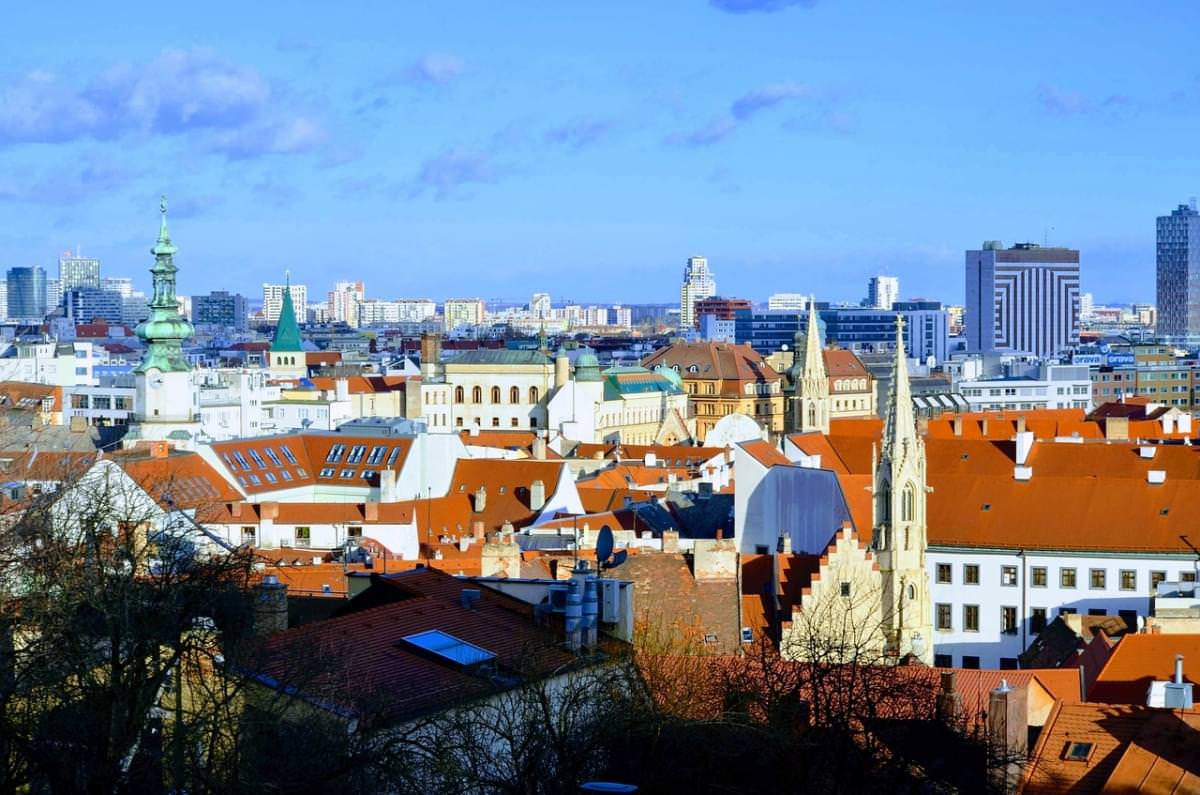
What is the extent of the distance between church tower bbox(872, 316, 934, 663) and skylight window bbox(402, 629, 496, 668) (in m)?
22.8

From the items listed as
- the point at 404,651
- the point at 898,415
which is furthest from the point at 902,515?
the point at 404,651

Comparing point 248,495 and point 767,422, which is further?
point 767,422

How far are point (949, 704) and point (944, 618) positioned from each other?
1081 inches

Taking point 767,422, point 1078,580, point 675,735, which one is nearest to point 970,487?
point 1078,580

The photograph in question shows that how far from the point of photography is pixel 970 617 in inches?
2303

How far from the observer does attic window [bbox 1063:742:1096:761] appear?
29.8 metres

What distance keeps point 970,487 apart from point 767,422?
101272 millimetres

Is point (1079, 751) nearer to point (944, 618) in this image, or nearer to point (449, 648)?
point (449, 648)

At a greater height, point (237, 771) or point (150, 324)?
point (150, 324)

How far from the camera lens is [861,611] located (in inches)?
1818

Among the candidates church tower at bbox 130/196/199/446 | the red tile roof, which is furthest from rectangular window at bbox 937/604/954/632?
church tower at bbox 130/196/199/446

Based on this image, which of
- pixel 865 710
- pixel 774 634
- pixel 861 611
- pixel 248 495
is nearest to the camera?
pixel 865 710

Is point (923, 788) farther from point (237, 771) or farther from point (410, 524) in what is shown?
point (410, 524)

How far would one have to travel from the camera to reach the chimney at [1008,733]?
2777 centimetres
